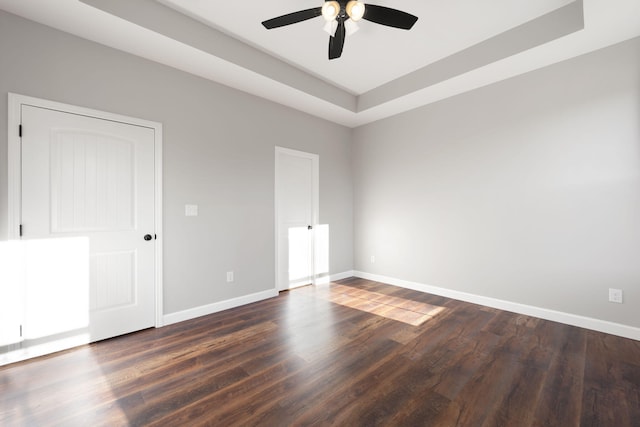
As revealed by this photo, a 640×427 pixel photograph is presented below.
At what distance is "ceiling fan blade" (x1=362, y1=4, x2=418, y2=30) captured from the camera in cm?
203

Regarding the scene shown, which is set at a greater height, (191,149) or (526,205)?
(191,149)

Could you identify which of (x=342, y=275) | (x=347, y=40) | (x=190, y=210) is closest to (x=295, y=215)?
(x=342, y=275)

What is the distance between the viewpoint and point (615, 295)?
2.63m

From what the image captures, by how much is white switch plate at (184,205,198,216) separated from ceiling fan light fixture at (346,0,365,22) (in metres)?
2.46

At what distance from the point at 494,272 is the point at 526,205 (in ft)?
2.94

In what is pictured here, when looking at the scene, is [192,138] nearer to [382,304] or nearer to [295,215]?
[295,215]

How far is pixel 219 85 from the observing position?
10.9ft

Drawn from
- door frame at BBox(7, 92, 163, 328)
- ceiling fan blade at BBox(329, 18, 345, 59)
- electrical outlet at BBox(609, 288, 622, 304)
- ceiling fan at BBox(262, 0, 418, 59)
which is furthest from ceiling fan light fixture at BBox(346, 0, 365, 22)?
electrical outlet at BBox(609, 288, 622, 304)

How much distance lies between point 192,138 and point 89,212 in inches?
48.9

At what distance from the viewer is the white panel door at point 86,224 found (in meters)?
2.26

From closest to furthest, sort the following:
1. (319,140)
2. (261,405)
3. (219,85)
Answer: (261,405), (219,85), (319,140)

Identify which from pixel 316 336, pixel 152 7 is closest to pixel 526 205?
pixel 316 336

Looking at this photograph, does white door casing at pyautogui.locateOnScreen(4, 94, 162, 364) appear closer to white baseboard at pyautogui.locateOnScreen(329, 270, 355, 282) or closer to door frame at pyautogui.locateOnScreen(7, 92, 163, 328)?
door frame at pyautogui.locateOnScreen(7, 92, 163, 328)

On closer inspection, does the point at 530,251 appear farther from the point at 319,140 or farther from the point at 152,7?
the point at 152,7
